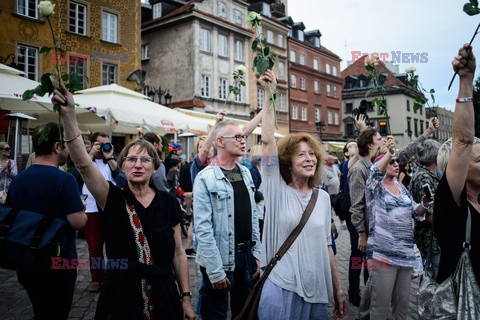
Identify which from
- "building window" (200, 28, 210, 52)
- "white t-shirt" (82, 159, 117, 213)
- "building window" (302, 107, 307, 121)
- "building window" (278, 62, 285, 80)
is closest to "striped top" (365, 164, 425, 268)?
"white t-shirt" (82, 159, 117, 213)

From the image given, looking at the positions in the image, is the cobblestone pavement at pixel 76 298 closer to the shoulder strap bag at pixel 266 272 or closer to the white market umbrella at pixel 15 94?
the shoulder strap bag at pixel 266 272

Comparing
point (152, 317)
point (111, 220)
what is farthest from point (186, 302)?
point (111, 220)

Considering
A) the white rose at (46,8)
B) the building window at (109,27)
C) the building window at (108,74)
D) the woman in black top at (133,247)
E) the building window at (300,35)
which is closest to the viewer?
the white rose at (46,8)

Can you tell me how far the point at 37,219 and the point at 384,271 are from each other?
3053mm

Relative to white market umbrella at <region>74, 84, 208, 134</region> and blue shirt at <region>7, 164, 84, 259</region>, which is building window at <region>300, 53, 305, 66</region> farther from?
blue shirt at <region>7, 164, 84, 259</region>

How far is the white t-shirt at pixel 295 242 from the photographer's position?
8.15 feet

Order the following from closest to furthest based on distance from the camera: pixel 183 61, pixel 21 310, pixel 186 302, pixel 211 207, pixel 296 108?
pixel 186 302, pixel 211 207, pixel 21 310, pixel 183 61, pixel 296 108

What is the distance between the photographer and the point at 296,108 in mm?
36344

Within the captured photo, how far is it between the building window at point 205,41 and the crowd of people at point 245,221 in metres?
24.4

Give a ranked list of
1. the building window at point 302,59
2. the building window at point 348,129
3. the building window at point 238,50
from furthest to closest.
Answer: the building window at point 348,129
the building window at point 302,59
the building window at point 238,50

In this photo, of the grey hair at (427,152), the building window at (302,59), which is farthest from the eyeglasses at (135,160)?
the building window at (302,59)

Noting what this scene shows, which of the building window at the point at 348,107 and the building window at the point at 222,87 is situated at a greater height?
the building window at the point at 348,107

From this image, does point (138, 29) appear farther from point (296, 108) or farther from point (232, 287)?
point (232, 287)

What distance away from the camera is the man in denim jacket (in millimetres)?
3082
